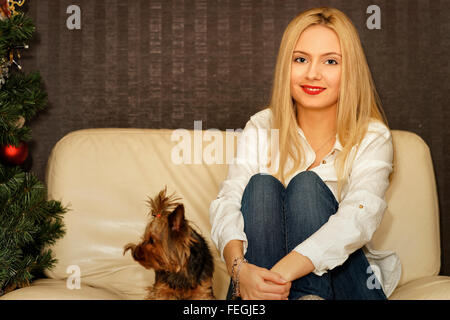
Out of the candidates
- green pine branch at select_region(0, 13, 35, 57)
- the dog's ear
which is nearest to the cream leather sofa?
the dog's ear

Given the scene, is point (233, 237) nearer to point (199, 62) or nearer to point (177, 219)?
point (177, 219)

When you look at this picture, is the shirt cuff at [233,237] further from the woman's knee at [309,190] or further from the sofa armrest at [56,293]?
the sofa armrest at [56,293]

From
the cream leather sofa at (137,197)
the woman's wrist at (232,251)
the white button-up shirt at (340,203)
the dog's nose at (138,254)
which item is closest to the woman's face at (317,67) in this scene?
the white button-up shirt at (340,203)

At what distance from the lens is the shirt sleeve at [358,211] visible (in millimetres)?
1487

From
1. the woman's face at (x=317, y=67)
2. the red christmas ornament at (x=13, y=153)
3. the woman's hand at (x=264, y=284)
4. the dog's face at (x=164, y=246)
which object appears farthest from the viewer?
the red christmas ornament at (x=13, y=153)

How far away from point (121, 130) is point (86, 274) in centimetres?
63

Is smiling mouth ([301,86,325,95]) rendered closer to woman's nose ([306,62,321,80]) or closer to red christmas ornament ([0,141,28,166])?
woman's nose ([306,62,321,80])

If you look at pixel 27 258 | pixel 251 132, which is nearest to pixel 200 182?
pixel 251 132

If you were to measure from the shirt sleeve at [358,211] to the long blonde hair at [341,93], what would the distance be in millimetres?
55

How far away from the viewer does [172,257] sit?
1.87 m

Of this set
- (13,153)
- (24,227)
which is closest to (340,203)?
(24,227)

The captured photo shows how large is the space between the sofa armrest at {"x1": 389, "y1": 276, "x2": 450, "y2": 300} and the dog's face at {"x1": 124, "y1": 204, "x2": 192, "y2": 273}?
773 millimetres

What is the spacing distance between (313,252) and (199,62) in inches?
52.9

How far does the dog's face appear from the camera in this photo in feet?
6.05
